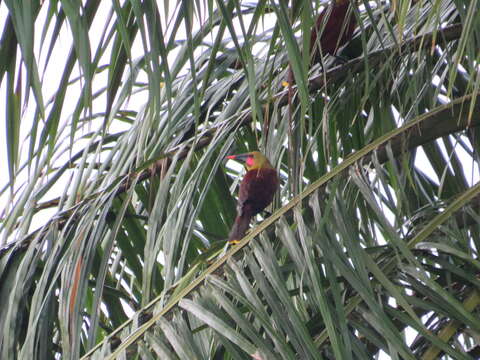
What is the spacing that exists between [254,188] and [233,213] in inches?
4.8

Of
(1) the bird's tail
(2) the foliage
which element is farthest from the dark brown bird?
(1) the bird's tail

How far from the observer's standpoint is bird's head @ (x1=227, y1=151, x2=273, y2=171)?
7.98ft

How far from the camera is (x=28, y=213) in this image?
261 cm

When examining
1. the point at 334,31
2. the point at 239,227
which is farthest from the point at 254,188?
the point at 334,31

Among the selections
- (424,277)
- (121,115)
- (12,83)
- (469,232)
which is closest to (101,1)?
(12,83)

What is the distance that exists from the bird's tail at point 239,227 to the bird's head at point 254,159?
0.16 meters

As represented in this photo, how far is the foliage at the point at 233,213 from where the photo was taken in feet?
4.70

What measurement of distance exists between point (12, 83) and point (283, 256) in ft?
2.95

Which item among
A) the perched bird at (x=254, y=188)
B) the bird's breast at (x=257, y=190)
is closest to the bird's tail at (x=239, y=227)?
the perched bird at (x=254, y=188)

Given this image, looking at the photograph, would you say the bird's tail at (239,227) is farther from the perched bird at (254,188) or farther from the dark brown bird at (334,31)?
the dark brown bird at (334,31)

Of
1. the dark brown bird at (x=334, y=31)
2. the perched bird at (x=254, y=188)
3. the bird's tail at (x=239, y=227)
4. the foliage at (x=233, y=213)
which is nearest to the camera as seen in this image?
the foliage at (x=233, y=213)

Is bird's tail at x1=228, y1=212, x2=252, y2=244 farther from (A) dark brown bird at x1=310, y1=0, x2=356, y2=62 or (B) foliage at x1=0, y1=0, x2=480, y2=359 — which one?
(A) dark brown bird at x1=310, y1=0, x2=356, y2=62

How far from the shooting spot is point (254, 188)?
279 centimetres

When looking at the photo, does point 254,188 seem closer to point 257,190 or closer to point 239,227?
point 257,190
